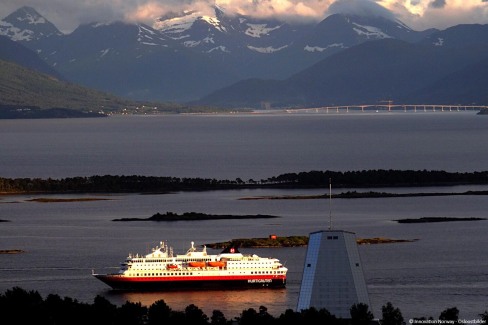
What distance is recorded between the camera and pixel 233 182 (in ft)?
342

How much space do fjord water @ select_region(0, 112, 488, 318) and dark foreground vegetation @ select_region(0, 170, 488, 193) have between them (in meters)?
3.47

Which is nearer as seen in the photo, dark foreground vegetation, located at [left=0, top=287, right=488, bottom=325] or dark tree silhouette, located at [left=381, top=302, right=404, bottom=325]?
dark tree silhouette, located at [left=381, top=302, right=404, bottom=325]

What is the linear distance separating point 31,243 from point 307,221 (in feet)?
48.6

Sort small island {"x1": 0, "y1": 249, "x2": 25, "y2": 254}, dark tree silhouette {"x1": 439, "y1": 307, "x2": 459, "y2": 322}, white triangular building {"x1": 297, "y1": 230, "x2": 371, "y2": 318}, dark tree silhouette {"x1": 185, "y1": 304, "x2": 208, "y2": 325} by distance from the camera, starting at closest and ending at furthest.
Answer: white triangular building {"x1": 297, "y1": 230, "x2": 371, "y2": 318} < dark tree silhouette {"x1": 439, "y1": 307, "x2": 459, "y2": 322} < dark tree silhouette {"x1": 185, "y1": 304, "x2": 208, "y2": 325} < small island {"x1": 0, "y1": 249, "x2": 25, "y2": 254}

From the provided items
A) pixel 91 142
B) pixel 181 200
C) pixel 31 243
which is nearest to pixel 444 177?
pixel 181 200

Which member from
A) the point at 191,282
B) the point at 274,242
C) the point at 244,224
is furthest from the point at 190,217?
the point at 191,282

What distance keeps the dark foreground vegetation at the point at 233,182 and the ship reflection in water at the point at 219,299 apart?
139 feet

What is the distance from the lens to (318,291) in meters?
42.8

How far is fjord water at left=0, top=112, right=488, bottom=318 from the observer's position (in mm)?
56062

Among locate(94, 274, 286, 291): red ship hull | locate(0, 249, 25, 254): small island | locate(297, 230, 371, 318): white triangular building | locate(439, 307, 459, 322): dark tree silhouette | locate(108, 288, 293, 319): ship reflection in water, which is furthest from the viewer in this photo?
locate(0, 249, 25, 254): small island

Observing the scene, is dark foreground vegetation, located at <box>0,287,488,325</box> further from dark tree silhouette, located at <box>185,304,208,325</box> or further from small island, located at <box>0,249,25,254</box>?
small island, located at <box>0,249,25,254</box>

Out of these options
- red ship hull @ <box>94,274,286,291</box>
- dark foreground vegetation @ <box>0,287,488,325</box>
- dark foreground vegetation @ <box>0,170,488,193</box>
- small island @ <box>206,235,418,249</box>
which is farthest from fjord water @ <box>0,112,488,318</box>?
dark foreground vegetation @ <box>0,287,488,325</box>

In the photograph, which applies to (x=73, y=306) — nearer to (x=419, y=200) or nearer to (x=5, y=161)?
(x=419, y=200)

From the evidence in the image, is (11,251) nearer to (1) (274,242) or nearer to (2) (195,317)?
(1) (274,242)
